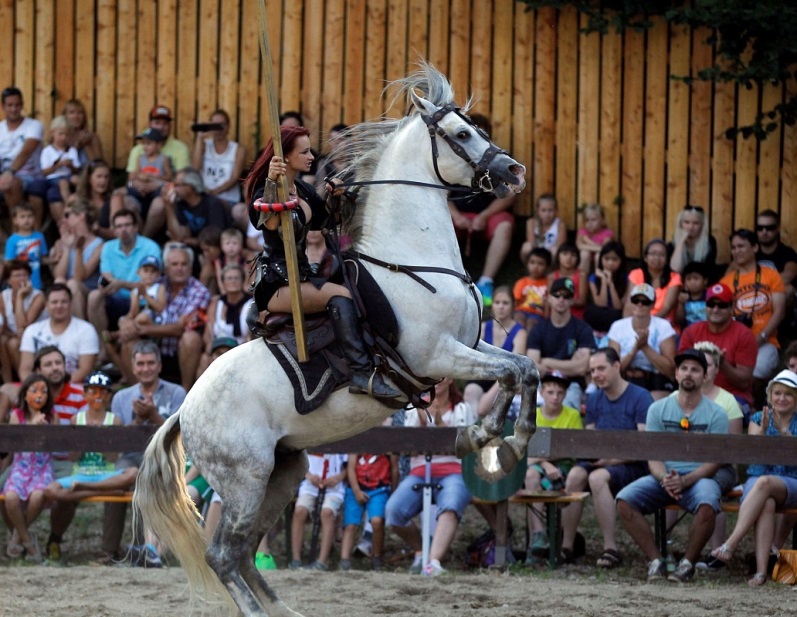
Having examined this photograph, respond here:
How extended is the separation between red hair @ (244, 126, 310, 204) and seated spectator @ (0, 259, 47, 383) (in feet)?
20.2

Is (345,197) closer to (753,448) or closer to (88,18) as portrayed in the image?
(753,448)

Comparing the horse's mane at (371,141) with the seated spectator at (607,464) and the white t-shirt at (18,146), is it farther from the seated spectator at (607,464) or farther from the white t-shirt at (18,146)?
the white t-shirt at (18,146)

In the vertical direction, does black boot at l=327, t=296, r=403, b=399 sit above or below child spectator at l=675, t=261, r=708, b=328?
below

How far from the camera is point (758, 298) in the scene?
11.3m

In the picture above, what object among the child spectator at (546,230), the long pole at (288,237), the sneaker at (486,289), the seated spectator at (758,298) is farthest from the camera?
the sneaker at (486,289)

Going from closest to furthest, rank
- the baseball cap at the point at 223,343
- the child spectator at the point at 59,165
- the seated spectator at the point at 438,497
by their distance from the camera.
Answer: the seated spectator at the point at 438,497, the baseball cap at the point at 223,343, the child spectator at the point at 59,165

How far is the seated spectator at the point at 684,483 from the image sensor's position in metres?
8.94

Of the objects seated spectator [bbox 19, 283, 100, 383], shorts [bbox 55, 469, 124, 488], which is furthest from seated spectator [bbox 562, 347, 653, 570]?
seated spectator [bbox 19, 283, 100, 383]

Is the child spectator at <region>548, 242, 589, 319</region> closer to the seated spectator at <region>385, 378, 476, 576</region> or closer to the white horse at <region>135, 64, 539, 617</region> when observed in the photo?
the seated spectator at <region>385, 378, 476, 576</region>

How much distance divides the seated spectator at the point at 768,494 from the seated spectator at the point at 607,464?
861mm

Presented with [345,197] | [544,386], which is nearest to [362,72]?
[544,386]

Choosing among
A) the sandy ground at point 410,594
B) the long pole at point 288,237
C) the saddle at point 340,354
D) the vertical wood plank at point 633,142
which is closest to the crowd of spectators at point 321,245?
the vertical wood plank at point 633,142

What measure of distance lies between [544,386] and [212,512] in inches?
107

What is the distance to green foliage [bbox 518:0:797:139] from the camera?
11742 millimetres
